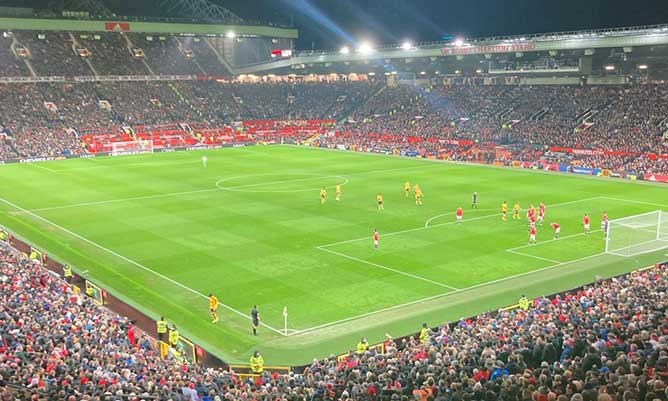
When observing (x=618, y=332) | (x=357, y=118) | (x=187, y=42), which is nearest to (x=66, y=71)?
(x=187, y=42)

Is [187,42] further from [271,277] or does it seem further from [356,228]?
[271,277]

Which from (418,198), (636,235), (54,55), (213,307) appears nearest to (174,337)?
(213,307)

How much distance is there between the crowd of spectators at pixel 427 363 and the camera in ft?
36.3

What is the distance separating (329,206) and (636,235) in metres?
19.2

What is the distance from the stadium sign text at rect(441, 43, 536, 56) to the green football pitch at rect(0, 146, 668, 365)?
1890 cm

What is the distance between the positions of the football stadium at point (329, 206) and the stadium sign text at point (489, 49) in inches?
24.1

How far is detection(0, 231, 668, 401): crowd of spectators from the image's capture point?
11.1 m

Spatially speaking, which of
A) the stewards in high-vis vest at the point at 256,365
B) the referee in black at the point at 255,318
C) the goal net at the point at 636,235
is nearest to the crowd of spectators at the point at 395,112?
the goal net at the point at 636,235

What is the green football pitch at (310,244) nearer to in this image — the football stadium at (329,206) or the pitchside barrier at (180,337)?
the football stadium at (329,206)

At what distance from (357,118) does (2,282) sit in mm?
78144

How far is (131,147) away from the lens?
79.5 m

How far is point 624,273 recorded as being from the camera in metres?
29.1

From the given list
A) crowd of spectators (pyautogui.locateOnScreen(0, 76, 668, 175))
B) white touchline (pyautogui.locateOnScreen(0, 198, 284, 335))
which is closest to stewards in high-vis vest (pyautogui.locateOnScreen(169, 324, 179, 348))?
white touchline (pyautogui.locateOnScreen(0, 198, 284, 335))

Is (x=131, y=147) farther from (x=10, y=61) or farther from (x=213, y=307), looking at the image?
(x=213, y=307)
